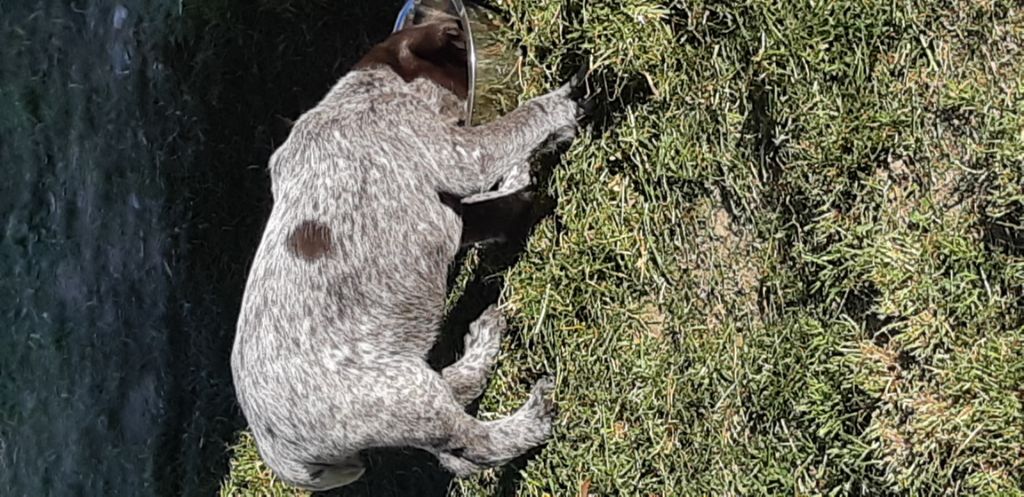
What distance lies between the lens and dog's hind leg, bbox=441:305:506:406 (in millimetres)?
5312

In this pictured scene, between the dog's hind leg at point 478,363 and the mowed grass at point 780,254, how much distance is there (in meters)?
0.08

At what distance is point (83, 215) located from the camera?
7676 mm

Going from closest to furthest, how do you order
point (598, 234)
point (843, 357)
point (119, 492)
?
1. point (843, 357)
2. point (598, 234)
3. point (119, 492)

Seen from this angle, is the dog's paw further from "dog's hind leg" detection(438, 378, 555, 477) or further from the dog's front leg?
the dog's front leg

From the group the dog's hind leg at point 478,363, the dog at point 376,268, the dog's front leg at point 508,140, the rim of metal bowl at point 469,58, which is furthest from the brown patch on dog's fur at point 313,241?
the dog's hind leg at point 478,363

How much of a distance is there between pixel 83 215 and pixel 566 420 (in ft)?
13.0

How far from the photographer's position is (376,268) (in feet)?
15.9

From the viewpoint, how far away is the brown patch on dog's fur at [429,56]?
5086 millimetres

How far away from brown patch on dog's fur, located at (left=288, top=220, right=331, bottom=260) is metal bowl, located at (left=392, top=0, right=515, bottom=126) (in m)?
0.73

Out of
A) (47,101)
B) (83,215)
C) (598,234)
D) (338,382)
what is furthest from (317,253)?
(47,101)

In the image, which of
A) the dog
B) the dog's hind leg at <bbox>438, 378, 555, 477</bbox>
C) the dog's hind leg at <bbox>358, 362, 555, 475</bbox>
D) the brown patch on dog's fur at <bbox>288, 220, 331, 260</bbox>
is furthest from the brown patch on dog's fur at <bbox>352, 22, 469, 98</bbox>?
the dog's hind leg at <bbox>438, 378, 555, 477</bbox>

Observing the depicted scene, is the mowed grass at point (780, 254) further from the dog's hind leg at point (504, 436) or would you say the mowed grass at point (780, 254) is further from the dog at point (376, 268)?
the dog at point (376, 268)

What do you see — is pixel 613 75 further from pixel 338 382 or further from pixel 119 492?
pixel 119 492

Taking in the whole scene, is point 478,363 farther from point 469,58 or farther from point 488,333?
point 469,58
